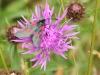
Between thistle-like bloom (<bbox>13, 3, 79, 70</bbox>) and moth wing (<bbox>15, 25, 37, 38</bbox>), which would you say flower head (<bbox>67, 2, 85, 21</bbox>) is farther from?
moth wing (<bbox>15, 25, 37, 38</bbox>)

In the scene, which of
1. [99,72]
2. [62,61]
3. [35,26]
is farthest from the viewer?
[99,72]

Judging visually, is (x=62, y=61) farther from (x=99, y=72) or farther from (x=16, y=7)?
(x=16, y=7)

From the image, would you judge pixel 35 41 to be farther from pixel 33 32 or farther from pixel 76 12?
pixel 76 12

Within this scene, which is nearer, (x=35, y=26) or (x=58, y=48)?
(x=35, y=26)

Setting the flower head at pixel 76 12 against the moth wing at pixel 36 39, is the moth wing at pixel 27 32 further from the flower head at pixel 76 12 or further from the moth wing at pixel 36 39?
the flower head at pixel 76 12

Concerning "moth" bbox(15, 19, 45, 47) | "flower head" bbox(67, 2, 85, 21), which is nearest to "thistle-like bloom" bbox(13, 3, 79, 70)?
"moth" bbox(15, 19, 45, 47)

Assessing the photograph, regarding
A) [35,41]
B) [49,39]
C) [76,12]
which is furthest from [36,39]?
[76,12]

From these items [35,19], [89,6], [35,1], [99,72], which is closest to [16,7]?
[35,1]

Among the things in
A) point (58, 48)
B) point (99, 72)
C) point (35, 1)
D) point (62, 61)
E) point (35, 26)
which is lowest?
point (99, 72)
